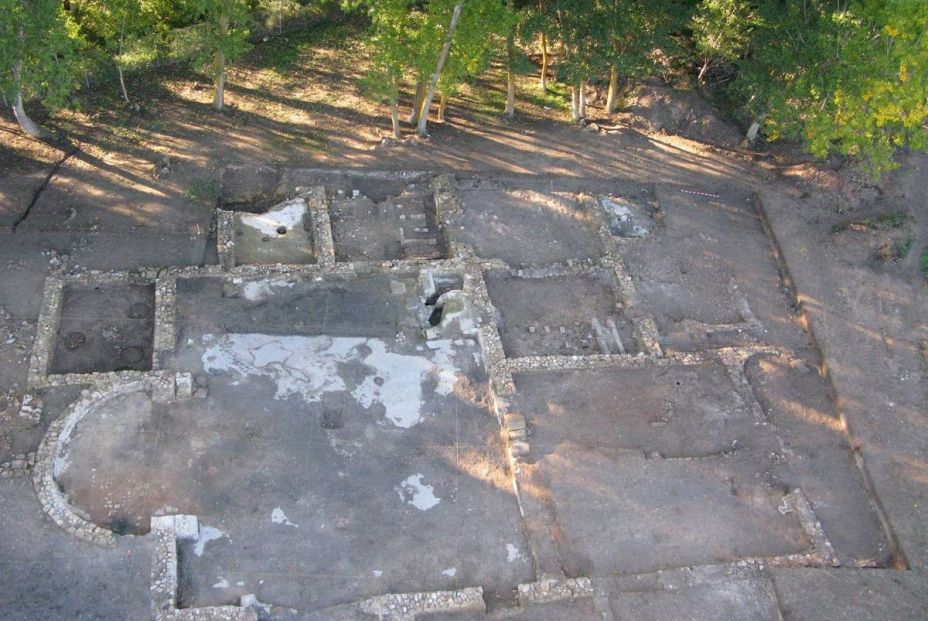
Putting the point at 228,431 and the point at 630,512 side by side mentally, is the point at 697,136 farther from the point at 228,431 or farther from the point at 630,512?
the point at 228,431

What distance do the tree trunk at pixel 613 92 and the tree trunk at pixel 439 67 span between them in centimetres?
649

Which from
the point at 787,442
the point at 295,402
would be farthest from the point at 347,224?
the point at 787,442

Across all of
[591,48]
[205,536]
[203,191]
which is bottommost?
[205,536]

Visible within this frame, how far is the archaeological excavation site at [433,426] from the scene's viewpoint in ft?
48.3

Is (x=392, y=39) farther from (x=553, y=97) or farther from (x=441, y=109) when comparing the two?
(x=553, y=97)

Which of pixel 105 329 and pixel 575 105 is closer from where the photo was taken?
pixel 105 329

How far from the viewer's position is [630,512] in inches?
634

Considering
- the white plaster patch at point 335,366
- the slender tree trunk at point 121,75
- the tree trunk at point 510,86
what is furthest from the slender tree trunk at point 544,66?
the slender tree trunk at point 121,75

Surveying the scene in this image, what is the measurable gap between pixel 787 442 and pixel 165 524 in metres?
14.1

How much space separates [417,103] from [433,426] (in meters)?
12.6

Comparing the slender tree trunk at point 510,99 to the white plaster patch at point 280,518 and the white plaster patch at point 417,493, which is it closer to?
the white plaster patch at point 417,493

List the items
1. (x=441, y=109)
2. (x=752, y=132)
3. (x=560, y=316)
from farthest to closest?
(x=752, y=132) → (x=441, y=109) → (x=560, y=316)

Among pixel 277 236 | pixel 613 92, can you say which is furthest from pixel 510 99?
pixel 277 236

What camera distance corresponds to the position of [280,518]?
15.4 metres
